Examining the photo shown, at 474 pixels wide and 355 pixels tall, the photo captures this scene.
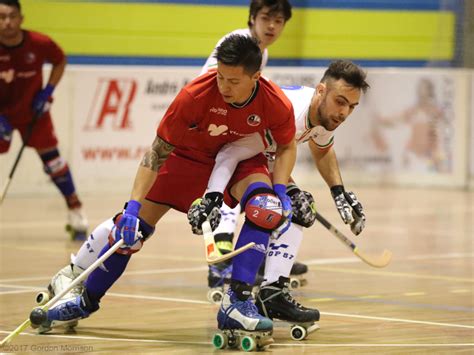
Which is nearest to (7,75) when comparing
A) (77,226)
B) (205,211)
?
(77,226)

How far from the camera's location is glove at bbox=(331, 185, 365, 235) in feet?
19.5

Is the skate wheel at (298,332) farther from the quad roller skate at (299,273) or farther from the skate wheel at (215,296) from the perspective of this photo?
the quad roller skate at (299,273)

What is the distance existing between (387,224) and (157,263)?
3.27 m

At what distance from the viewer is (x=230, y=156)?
5.54 m

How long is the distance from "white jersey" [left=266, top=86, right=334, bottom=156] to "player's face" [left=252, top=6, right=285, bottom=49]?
1.30m

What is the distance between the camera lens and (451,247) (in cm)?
935

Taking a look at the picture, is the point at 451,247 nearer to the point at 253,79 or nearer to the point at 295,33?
the point at 253,79

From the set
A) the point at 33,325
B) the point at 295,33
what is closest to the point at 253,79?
the point at 33,325

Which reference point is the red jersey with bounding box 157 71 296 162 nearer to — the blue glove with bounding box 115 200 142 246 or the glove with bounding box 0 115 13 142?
the blue glove with bounding box 115 200 142 246

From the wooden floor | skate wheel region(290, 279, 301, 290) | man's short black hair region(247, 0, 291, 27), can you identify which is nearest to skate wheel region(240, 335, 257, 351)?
the wooden floor

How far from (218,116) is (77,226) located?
13.7ft

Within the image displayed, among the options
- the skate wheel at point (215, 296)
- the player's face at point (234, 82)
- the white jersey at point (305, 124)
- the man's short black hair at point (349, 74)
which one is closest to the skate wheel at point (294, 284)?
the skate wheel at point (215, 296)

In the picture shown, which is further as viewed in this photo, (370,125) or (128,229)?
(370,125)

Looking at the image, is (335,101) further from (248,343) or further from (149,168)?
(248,343)
